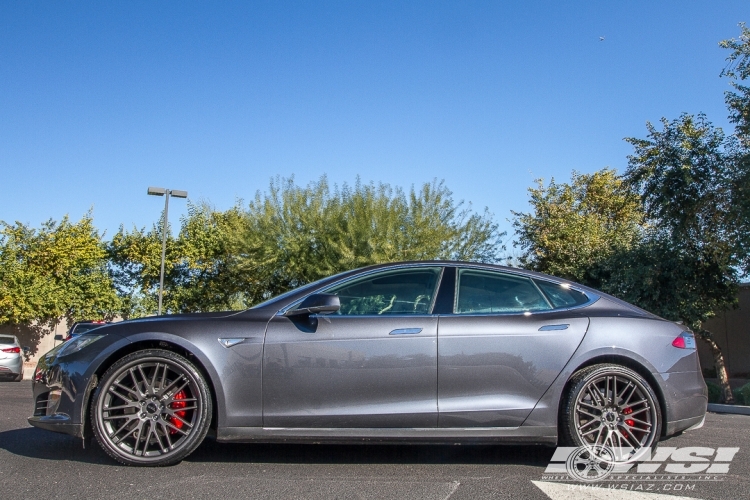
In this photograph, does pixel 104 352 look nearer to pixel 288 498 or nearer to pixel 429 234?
pixel 288 498

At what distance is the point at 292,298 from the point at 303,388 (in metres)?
0.65

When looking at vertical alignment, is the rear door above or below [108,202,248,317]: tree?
below

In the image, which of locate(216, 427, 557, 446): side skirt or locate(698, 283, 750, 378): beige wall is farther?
locate(698, 283, 750, 378): beige wall

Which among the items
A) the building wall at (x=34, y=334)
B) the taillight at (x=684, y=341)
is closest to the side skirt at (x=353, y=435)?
the taillight at (x=684, y=341)

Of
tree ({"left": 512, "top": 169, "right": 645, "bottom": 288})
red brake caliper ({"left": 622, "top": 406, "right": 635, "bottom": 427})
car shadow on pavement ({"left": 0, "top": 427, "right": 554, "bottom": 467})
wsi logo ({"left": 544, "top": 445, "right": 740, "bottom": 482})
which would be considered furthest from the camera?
tree ({"left": 512, "top": 169, "right": 645, "bottom": 288})

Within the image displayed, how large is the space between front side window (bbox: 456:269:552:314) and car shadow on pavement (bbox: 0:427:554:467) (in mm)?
1037

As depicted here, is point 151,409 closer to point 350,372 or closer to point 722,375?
point 350,372

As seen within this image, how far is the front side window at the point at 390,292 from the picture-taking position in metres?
4.70

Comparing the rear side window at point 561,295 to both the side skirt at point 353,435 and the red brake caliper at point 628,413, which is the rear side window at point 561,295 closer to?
the red brake caliper at point 628,413

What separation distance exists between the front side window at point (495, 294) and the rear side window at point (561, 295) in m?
0.06

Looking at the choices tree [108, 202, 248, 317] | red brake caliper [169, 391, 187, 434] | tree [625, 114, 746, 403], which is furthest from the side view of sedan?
tree [108, 202, 248, 317]

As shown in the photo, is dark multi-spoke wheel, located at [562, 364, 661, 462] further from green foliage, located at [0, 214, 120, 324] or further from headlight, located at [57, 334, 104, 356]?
green foliage, located at [0, 214, 120, 324]

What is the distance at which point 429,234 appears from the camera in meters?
21.7

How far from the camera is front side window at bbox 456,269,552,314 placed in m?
4.77
